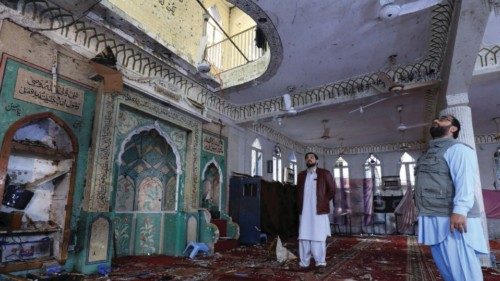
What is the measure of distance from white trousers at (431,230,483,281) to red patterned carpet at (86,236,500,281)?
1.72m

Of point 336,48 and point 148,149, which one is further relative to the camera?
point 148,149

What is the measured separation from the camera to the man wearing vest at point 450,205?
211 centimetres

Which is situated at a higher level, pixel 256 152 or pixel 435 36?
pixel 435 36

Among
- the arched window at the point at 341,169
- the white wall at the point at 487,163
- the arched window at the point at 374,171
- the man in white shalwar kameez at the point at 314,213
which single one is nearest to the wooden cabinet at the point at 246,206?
the man in white shalwar kameez at the point at 314,213

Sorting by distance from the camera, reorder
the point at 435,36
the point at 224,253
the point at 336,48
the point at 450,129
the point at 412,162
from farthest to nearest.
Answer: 1. the point at 412,162
2. the point at 224,253
3. the point at 336,48
4. the point at 435,36
5. the point at 450,129

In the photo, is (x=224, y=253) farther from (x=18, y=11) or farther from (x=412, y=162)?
(x=412, y=162)

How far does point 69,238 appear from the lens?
3922 mm

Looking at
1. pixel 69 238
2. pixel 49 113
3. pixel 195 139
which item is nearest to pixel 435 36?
pixel 195 139

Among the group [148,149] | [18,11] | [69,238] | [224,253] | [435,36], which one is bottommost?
[224,253]

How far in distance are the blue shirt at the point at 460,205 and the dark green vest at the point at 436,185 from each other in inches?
1.7

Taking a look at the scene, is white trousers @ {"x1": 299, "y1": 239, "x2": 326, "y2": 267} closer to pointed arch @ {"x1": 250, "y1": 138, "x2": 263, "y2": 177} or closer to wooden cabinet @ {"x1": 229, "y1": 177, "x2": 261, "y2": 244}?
wooden cabinet @ {"x1": 229, "y1": 177, "x2": 261, "y2": 244}

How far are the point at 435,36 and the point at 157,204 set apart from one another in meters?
5.99

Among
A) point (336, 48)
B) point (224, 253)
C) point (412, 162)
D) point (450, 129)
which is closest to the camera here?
point (450, 129)

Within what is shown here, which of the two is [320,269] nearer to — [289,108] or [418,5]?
[289,108]
